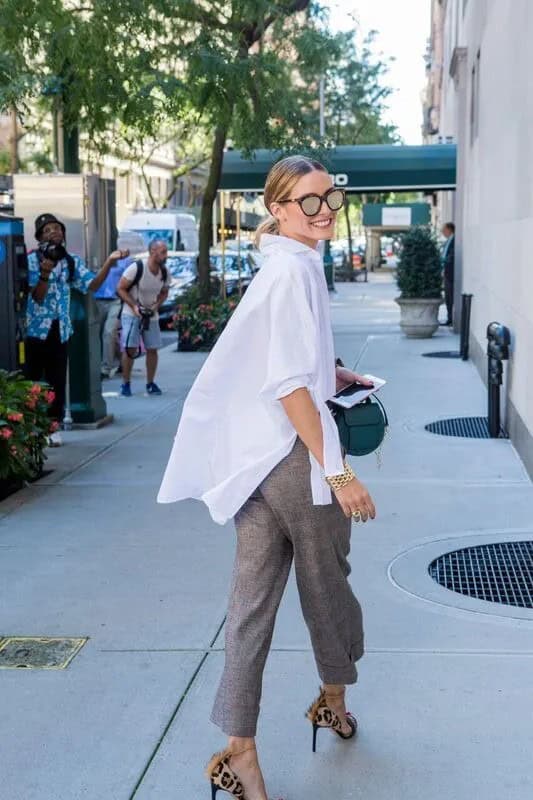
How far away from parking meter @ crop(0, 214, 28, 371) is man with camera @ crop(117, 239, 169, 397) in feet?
12.0

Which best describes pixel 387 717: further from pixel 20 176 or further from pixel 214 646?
pixel 20 176

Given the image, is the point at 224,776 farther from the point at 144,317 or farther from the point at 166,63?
the point at 166,63

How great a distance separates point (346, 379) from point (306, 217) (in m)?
0.50

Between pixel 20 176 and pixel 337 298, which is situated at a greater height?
pixel 20 176

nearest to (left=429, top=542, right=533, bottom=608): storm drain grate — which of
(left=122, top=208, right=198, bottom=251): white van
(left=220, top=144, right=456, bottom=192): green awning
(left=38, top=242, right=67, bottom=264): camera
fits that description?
(left=38, top=242, right=67, bottom=264): camera

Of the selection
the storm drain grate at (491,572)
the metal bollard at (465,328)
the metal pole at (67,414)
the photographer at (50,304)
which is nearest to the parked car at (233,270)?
the metal bollard at (465,328)


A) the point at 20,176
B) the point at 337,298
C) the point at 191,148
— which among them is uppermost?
the point at 191,148

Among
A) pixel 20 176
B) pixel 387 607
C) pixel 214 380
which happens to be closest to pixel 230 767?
pixel 214 380

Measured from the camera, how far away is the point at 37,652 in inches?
188

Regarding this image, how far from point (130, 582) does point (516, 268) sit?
4.72 metres

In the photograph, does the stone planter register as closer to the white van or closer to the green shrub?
the green shrub

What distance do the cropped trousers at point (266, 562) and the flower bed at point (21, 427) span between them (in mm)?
4127

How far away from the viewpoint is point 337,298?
33.0 meters

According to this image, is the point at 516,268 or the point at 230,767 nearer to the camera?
the point at 230,767
